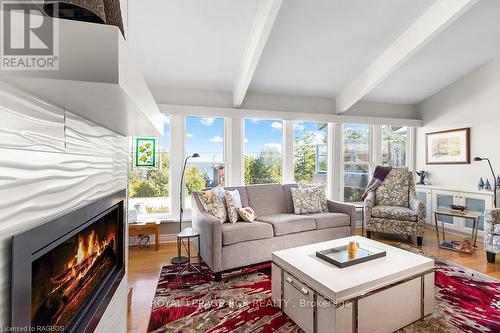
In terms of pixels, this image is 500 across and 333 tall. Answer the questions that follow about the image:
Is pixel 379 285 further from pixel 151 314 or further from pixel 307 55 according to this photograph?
pixel 307 55

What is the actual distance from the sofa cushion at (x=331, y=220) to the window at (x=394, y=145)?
221 centimetres

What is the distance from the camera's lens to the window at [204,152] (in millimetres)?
3889

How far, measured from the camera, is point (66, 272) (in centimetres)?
105

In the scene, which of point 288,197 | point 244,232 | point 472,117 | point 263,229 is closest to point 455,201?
point 472,117

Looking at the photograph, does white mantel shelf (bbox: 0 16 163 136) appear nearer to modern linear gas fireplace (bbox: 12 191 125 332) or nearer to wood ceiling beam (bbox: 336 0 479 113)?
modern linear gas fireplace (bbox: 12 191 125 332)

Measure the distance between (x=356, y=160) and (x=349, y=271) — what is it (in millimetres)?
3377

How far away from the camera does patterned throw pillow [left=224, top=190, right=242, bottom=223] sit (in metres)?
2.91

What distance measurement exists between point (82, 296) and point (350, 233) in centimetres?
312

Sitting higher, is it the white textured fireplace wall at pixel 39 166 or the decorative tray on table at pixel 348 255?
the white textured fireplace wall at pixel 39 166

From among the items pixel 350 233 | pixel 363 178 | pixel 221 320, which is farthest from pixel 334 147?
pixel 221 320

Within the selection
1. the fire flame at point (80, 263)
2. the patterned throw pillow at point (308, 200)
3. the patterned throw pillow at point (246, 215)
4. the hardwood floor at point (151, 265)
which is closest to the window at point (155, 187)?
the hardwood floor at point (151, 265)

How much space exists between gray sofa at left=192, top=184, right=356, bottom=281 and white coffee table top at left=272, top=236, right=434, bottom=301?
25.9 inches

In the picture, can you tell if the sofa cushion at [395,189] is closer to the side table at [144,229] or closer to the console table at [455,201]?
the console table at [455,201]

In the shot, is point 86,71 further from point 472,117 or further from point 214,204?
point 472,117
